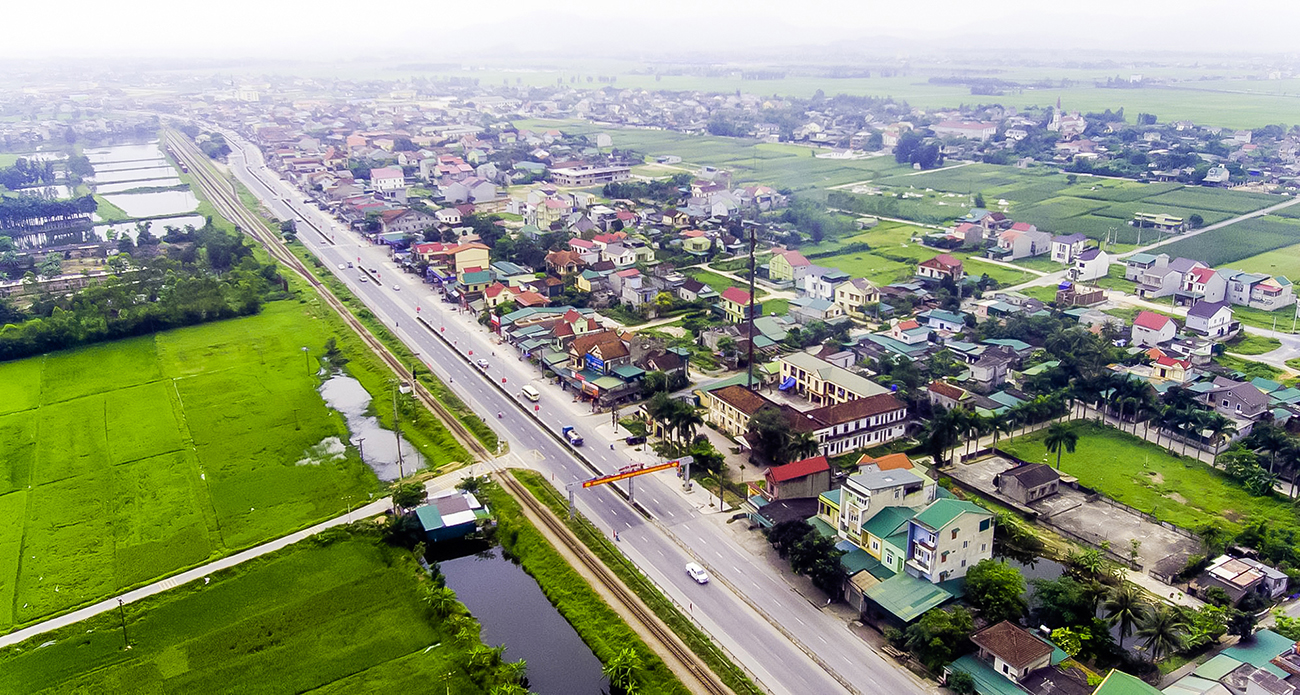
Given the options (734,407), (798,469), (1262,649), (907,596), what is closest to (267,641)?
(798,469)

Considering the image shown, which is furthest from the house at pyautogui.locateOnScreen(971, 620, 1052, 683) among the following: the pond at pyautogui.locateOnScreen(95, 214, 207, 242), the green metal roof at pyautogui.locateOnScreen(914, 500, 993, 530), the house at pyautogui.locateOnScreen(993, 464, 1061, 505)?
the pond at pyautogui.locateOnScreen(95, 214, 207, 242)

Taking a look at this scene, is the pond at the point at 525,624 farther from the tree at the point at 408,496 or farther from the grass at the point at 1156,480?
the grass at the point at 1156,480

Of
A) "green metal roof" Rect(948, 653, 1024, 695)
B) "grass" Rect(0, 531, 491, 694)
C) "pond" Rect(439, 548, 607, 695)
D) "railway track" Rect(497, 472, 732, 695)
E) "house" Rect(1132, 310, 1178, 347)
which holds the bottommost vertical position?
"pond" Rect(439, 548, 607, 695)

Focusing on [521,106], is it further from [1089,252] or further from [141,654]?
[141,654]

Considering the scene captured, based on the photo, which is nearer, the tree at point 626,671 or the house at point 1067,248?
the tree at point 626,671

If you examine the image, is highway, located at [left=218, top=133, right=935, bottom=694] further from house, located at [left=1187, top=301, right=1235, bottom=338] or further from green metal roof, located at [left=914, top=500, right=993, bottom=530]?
house, located at [left=1187, top=301, right=1235, bottom=338]

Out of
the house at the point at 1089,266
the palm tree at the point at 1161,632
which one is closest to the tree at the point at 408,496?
the palm tree at the point at 1161,632

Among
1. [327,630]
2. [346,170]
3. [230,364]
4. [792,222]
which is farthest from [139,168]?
[327,630]
